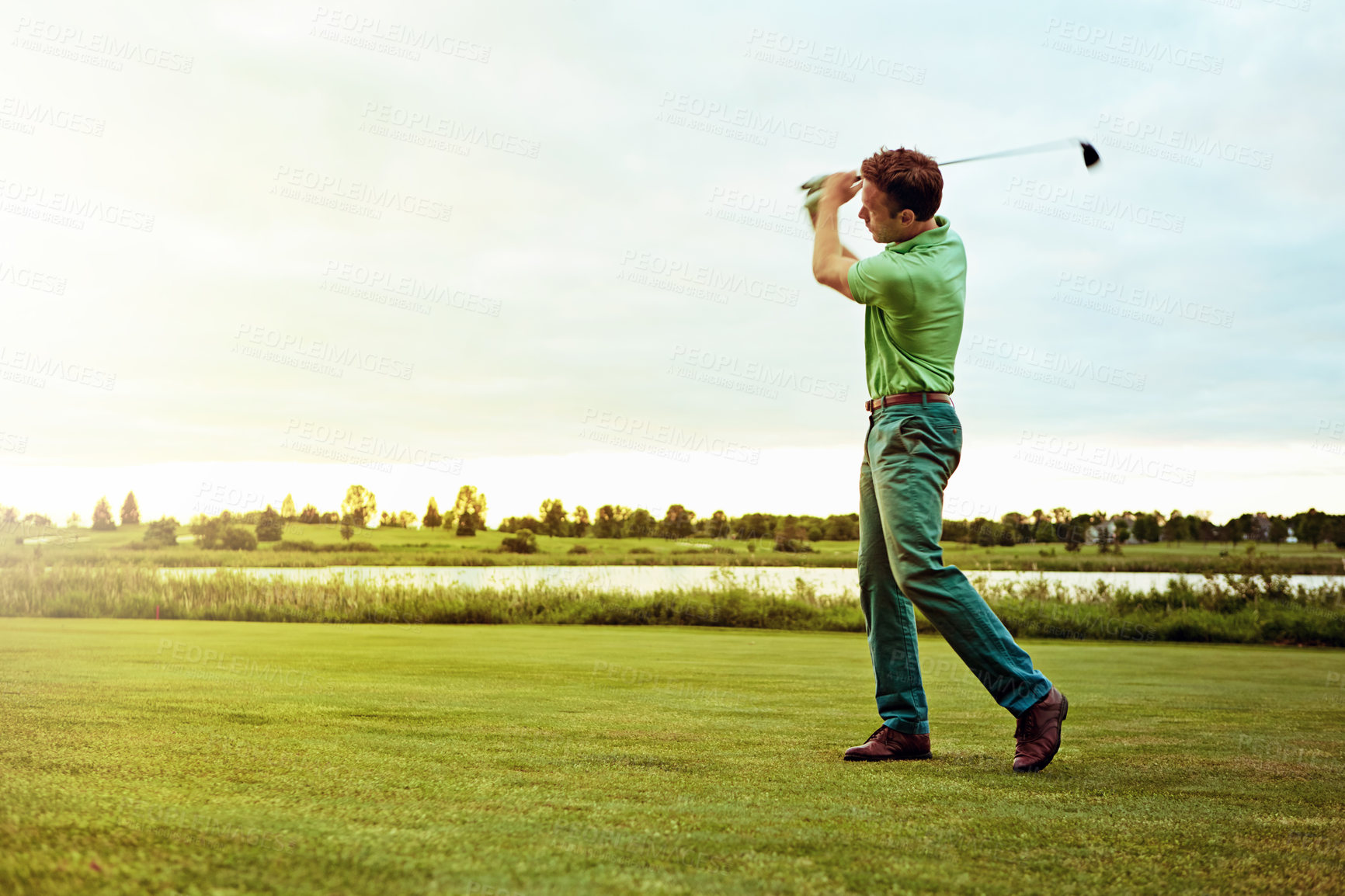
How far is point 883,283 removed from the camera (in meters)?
3.29

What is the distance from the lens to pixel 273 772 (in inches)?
101

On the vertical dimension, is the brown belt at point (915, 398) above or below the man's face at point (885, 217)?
below

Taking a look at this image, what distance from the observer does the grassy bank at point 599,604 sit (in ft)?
52.3

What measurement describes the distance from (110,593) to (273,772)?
16849mm

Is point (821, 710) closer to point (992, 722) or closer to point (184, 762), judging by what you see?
point (992, 722)

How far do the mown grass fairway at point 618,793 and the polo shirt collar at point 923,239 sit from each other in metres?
1.83

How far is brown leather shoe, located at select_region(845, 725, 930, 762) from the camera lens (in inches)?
128

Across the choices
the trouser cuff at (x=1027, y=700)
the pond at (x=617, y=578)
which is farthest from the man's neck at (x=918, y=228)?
the pond at (x=617, y=578)

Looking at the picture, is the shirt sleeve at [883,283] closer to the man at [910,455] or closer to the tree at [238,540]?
the man at [910,455]

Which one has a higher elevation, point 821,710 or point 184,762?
point 184,762

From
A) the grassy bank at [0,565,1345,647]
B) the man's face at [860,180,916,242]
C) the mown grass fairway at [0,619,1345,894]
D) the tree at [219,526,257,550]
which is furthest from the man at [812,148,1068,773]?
the tree at [219,526,257,550]

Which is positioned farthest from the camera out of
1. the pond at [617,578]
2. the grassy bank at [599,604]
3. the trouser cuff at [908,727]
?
the pond at [617,578]

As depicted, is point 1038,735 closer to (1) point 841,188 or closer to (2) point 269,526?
(1) point 841,188

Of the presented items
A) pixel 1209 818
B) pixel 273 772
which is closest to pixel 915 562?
pixel 1209 818
